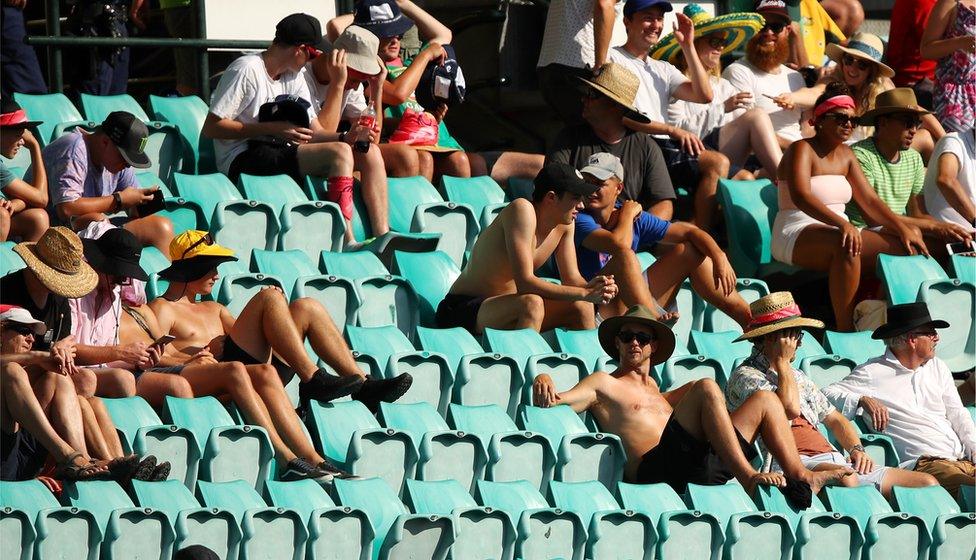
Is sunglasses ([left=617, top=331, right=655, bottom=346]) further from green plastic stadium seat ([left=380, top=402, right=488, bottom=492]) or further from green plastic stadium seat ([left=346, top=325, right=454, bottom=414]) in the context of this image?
green plastic stadium seat ([left=380, top=402, right=488, bottom=492])

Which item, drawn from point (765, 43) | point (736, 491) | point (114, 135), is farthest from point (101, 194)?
point (765, 43)

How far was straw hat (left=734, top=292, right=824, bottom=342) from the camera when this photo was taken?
25.3ft

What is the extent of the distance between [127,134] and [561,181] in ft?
5.34

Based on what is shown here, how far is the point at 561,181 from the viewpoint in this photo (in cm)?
816

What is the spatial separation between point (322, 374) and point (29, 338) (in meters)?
1.09

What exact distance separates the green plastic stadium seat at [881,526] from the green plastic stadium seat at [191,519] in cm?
218

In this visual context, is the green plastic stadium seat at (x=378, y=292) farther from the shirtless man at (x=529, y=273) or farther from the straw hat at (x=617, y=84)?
the straw hat at (x=617, y=84)

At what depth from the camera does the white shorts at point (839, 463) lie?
7.51 meters

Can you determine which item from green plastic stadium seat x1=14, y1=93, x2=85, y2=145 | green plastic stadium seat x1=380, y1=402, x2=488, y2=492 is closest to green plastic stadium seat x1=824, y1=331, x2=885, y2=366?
green plastic stadium seat x1=380, y1=402, x2=488, y2=492

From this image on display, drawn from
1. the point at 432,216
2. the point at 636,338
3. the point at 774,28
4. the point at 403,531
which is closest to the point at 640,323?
the point at 636,338

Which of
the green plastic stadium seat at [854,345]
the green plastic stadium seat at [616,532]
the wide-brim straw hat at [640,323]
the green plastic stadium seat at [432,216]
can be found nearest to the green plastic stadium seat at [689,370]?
the wide-brim straw hat at [640,323]

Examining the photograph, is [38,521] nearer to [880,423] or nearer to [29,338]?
[29,338]

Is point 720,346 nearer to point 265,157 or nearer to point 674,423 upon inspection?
point 674,423

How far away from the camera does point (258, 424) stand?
6906mm
